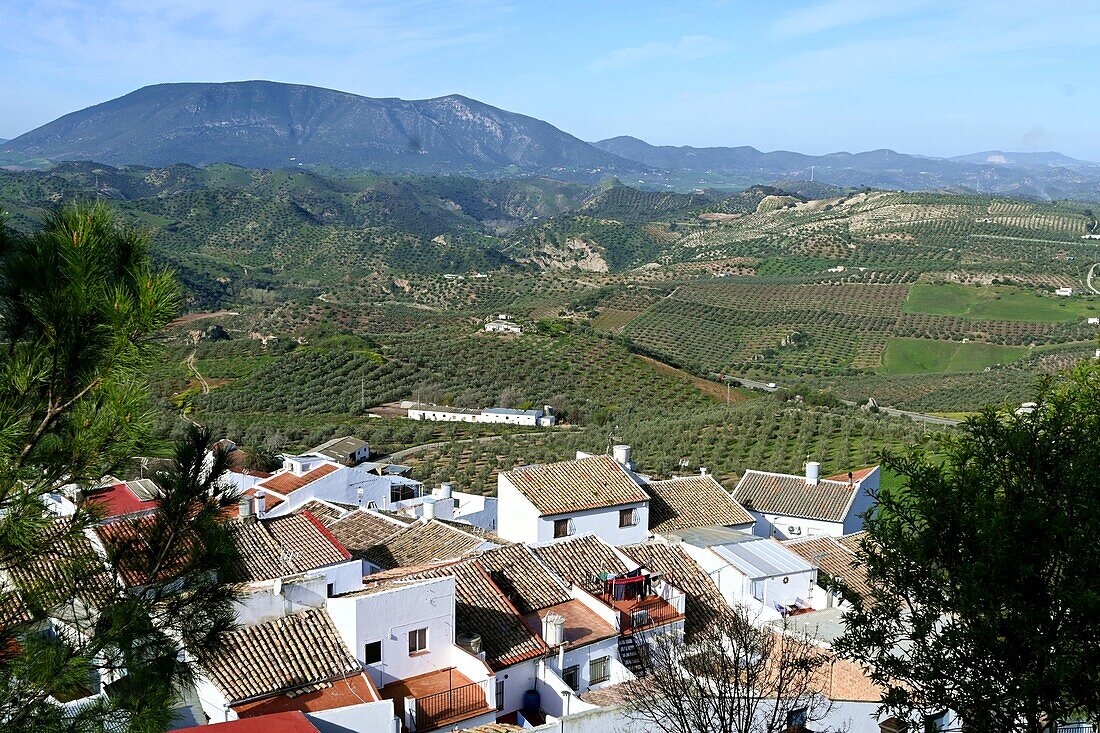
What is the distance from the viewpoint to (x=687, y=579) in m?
17.2

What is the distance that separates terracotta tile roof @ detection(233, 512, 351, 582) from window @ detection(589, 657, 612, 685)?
15.7ft

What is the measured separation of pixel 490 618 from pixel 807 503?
12850 millimetres

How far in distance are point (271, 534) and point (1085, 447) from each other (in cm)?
1300

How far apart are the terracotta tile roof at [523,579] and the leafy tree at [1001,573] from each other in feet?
25.0

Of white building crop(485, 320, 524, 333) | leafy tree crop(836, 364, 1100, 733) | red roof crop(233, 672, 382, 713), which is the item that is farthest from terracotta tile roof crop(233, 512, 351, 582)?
white building crop(485, 320, 524, 333)

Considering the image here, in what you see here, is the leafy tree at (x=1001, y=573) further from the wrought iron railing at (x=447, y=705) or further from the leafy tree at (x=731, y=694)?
the wrought iron railing at (x=447, y=705)

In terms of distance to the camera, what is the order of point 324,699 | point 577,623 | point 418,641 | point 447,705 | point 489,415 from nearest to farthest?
1. point 324,699
2. point 447,705
3. point 418,641
4. point 577,623
5. point 489,415

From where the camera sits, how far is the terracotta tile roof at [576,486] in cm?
2052

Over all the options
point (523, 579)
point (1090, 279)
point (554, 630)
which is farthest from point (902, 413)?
point (1090, 279)

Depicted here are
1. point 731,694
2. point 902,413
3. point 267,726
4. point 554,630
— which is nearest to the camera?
point 267,726

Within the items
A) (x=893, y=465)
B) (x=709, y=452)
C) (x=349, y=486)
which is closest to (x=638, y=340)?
(x=709, y=452)

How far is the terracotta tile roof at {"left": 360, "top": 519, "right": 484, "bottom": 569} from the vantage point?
62.6 ft

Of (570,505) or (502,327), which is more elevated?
(570,505)

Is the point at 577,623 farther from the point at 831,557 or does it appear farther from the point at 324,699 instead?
the point at 831,557
